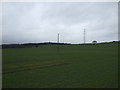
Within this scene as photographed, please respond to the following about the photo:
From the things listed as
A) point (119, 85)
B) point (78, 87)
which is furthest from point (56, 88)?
point (119, 85)

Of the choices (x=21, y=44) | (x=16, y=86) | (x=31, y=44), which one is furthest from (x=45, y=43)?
(x=16, y=86)

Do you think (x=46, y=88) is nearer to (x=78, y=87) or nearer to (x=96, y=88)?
(x=78, y=87)

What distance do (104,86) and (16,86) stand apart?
501cm

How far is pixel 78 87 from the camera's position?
27.2ft

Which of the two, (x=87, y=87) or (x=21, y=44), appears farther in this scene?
(x=21, y=44)

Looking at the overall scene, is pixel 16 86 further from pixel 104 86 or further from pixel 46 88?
pixel 104 86

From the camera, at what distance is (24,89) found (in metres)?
8.23

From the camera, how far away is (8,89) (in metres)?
8.53

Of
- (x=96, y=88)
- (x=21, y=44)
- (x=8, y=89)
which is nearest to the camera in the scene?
(x=96, y=88)

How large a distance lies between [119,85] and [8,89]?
20.5 feet

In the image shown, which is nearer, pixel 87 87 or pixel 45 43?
pixel 87 87

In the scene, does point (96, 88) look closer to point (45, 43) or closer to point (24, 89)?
point (24, 89)

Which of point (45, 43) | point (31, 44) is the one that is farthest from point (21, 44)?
point (45, 43)

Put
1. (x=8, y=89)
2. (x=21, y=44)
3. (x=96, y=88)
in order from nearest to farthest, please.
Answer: (x=96, y=88) < (x=8, y=89) < (x=21, y=44)
